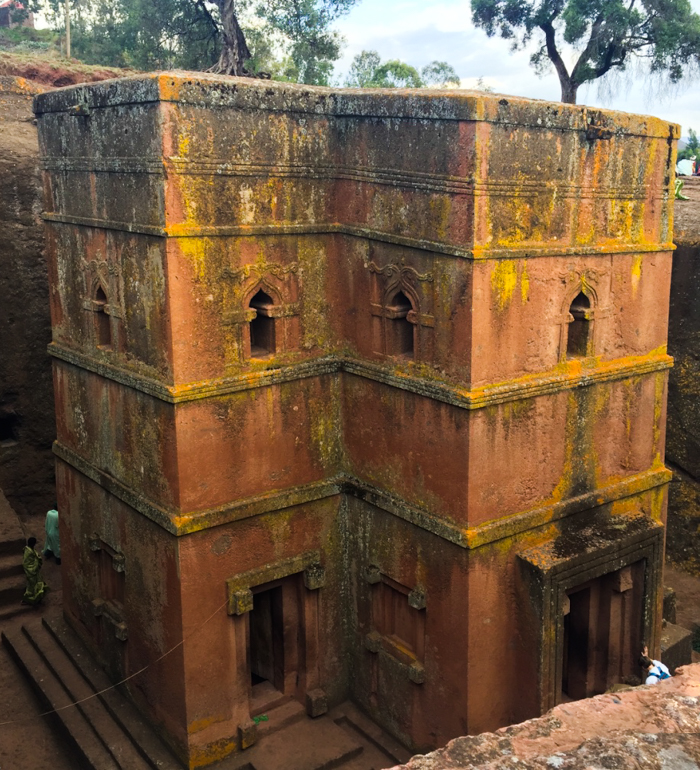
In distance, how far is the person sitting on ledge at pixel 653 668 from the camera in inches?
304

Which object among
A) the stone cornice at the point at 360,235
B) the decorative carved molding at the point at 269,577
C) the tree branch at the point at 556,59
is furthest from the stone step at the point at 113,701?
the tree branch at the point at 556,59

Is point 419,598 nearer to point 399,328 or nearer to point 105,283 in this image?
point 399,328

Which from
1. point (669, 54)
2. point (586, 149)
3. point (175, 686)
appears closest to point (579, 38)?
point (669, 54)

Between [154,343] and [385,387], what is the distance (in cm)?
219

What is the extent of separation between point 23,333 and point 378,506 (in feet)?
26.9

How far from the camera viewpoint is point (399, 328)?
8242 mm

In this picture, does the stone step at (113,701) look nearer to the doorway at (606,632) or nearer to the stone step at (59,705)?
the stone step at (59,705)

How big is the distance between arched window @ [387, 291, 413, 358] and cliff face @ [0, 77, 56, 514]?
26.7ft

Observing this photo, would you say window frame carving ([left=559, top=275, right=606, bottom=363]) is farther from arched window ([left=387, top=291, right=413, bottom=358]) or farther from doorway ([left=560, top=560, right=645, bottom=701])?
doorway ([left=560, top=560, right=645, bottom=701])

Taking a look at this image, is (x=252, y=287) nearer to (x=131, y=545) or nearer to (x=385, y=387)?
(x=385, y=387)

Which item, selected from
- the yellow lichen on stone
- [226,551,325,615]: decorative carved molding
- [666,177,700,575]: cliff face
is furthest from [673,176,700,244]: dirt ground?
[226,551,325,615]: decorative carved molding

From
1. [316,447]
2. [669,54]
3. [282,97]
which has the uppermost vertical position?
[669,54]

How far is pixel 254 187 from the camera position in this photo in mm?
7926

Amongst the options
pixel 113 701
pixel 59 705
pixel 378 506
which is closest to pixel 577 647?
pixel 378 506
